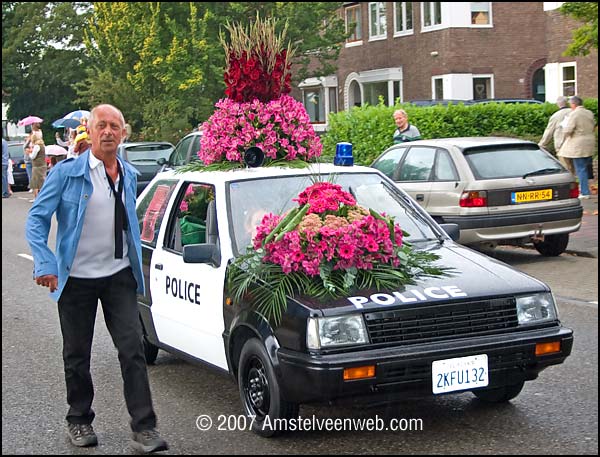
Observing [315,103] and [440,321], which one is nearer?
[440,321]

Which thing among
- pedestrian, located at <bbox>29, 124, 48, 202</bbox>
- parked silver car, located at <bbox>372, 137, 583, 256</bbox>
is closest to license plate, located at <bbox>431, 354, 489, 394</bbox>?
parked silver car, located at <bbox>372, 137, 583, 256</bbox>

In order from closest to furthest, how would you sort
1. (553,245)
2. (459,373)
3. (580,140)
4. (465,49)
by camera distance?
(459,373), (553,245), (580,140), (465,49)

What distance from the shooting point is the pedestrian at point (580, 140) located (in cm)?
1934

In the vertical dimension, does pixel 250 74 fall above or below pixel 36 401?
above

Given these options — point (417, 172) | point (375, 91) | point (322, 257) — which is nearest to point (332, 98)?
point (375, 91)

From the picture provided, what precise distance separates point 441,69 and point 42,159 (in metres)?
16.6

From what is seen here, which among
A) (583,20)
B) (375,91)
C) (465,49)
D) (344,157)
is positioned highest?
(465,49)

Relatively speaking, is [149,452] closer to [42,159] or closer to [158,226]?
[158,226]

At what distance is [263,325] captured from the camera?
231 inches

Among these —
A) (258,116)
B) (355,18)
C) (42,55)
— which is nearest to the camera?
(258,116)

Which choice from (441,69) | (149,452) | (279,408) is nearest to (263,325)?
(279,408)

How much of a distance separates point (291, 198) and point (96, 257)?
1.64m

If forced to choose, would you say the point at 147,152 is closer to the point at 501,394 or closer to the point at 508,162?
the point at 508,162

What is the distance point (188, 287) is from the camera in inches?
270
